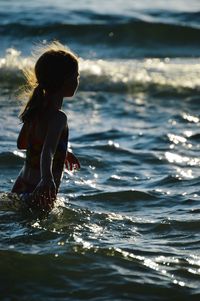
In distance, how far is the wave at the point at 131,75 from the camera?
13.0m

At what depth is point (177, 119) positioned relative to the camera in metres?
10.5

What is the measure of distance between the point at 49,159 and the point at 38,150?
0.36 metres

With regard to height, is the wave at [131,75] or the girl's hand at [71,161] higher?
the girl's hand at [71,161]

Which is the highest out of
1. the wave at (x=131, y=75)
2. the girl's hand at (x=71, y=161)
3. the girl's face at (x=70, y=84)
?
the girl's face at (x=70, y=84)

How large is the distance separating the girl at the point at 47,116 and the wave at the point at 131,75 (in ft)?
22.5

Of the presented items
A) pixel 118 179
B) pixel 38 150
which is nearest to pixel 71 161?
pixel 38 150

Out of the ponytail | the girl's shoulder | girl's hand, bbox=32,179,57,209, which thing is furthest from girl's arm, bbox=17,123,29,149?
girl's hand, bbox=32,179,57,209

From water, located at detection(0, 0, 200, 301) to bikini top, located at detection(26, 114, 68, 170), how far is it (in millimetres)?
367

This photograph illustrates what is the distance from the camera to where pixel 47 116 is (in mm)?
5773

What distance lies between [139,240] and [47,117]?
112 cm

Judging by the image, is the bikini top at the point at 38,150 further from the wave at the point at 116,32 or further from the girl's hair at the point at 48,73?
the wave at the point at 116,32

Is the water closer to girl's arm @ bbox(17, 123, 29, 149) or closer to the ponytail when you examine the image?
girl's arm @ bbox(17, 123, 29, 149)

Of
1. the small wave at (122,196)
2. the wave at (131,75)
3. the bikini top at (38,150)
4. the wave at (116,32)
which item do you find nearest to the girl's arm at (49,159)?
the bikini top at (38,150)

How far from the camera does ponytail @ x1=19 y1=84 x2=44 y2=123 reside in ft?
19.0
